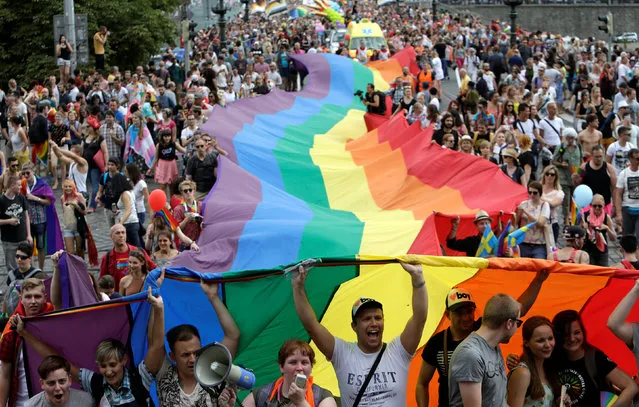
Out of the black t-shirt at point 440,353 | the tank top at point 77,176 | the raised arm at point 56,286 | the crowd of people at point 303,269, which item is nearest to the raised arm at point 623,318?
the crowd of people at point 303,269

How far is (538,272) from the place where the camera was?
7152 mm

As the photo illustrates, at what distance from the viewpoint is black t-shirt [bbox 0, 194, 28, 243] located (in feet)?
39.7

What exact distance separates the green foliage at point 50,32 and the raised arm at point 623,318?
86.5ft

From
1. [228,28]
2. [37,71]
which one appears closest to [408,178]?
[37,71]

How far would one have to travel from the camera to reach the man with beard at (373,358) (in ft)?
20.4

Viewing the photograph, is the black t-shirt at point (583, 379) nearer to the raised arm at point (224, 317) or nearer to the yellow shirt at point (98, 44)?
the raised arm at point (224, 317)

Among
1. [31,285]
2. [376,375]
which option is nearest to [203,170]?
[31,285]

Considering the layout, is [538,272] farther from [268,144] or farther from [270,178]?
[268,144]

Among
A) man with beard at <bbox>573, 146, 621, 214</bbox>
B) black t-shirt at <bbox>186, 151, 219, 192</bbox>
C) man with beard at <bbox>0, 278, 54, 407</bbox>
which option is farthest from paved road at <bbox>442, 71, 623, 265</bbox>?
man with beard at <bbox>0, 278, 54, 407</bbox>

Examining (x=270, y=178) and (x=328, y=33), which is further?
(x=328, y=33)

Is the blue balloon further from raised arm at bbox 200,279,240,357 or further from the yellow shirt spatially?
the yellow shirt

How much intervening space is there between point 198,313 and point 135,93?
16.5m

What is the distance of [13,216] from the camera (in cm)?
1209

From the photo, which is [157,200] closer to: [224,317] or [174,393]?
[224,317]
